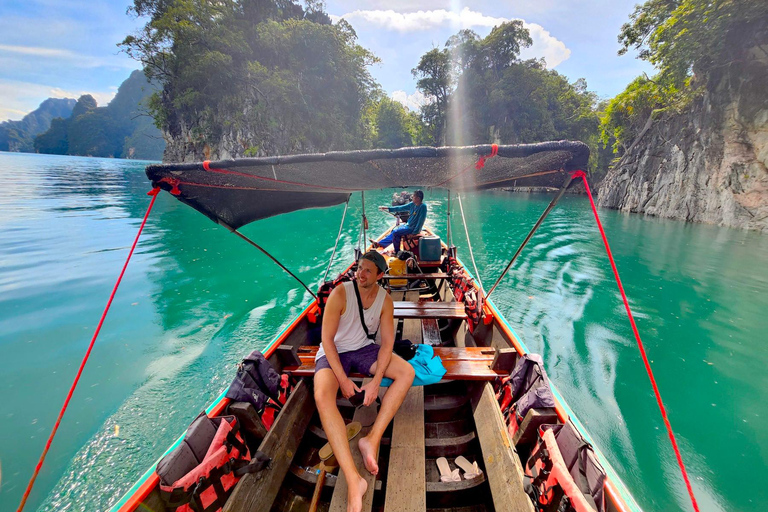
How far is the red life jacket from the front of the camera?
1.77m

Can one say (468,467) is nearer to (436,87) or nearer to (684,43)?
(684,43)

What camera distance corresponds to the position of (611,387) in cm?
474

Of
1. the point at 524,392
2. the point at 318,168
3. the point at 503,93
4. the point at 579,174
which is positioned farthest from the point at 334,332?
the point at 503,93

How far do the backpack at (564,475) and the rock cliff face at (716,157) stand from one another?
23.4m

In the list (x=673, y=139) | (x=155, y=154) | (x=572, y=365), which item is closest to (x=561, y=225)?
(x=673, y=139)

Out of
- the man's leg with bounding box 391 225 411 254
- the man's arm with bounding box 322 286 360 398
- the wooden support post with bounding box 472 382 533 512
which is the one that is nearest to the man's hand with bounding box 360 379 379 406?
the man's arm with bounding box 322 286 360 398

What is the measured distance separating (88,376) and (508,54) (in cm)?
5069

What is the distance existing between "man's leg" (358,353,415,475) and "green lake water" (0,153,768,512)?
3054 millimetres

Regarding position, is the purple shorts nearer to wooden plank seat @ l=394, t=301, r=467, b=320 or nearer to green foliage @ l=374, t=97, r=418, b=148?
wooden plank seat @ l=394, t=301, r=467, b=320

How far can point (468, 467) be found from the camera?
2.39 metres

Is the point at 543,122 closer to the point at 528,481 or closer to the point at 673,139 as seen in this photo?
the point at 673,139

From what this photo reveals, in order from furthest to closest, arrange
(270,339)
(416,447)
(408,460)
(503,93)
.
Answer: (503,93)
(270,339)
(416,447)
(408,460)

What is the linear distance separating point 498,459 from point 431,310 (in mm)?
2335

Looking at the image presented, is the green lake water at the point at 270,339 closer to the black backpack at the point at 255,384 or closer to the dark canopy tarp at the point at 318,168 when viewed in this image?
the black backpack at the point at 255,384
